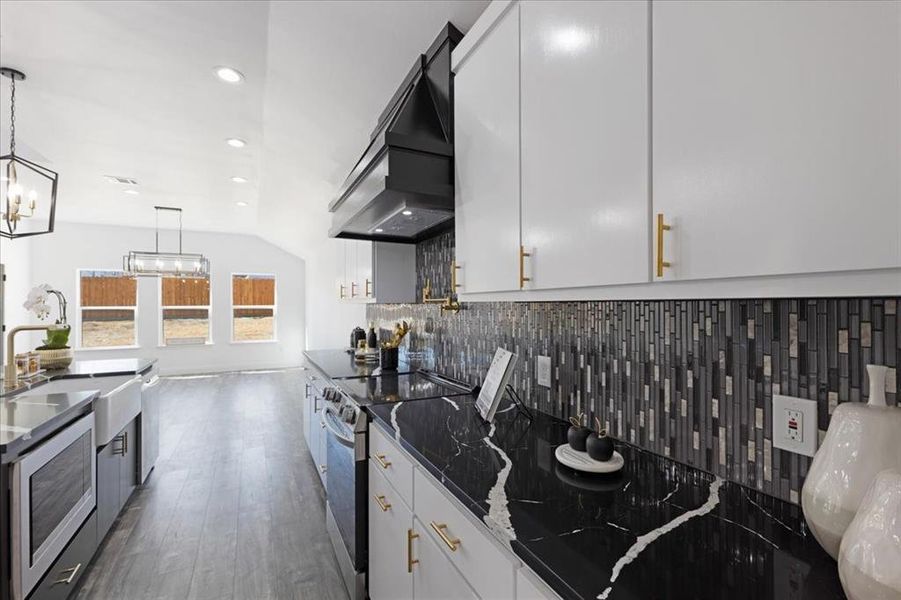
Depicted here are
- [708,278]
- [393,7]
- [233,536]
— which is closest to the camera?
[708,278]

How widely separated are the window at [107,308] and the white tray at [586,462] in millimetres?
8501

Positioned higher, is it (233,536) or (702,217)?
(702,217)

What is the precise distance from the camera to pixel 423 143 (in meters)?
1.71

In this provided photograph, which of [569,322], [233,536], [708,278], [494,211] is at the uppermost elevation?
[494,211]

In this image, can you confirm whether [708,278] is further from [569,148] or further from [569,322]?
[569,322]

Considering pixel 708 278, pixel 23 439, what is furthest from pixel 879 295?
pixel 23 439

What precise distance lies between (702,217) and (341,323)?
5.48 m

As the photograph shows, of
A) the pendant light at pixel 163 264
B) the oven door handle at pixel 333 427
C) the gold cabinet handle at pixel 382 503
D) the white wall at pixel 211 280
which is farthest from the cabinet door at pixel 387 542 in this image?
the white wall at pixel 211 280

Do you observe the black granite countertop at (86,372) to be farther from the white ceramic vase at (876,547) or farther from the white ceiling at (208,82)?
the white ceramic vase at (876,547)

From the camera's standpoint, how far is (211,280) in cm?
808

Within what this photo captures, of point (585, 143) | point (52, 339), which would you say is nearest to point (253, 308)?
point (52, 339)

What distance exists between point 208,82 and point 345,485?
2472 mm

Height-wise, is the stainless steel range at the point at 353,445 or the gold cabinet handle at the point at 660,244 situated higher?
the gold cabinet handle at the point at 660,244

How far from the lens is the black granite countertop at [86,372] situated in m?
2.37
